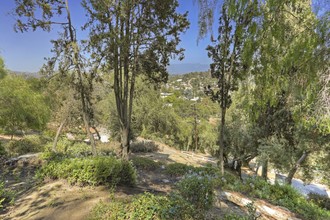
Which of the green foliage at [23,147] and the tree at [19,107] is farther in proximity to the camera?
the green foliage at [23,147]

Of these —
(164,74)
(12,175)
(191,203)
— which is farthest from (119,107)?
(12,175)

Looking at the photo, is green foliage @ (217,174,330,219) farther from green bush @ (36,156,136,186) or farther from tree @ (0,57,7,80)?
tree @ (0,57,7,80)

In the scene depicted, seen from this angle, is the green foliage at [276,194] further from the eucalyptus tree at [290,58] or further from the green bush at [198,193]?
the eucalyptus tree at [290,58]

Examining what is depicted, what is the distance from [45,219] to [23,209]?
2.72 feet

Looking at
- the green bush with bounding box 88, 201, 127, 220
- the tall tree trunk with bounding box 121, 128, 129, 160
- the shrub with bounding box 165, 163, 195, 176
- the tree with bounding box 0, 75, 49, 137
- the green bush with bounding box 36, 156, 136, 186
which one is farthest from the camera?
the tree with bounding box 0, 75, 49, 137

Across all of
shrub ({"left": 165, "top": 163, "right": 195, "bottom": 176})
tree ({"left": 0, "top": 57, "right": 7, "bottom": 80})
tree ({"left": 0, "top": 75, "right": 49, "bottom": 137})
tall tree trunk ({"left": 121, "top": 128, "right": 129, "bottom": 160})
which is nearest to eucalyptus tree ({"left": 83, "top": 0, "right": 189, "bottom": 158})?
tall tree trunk ({"left": 121, "top": 128, "right": 129, "bottom": 160})

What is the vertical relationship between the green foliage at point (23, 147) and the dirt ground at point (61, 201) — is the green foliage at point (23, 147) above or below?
below

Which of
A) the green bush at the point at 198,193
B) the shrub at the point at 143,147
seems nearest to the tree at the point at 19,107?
the shrub at the point at 143,147

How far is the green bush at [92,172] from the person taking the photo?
4.48 meters

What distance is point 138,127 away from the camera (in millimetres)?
18375

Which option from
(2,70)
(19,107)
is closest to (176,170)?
(19,107)

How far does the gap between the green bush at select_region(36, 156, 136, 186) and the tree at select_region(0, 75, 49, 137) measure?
6.80 meters

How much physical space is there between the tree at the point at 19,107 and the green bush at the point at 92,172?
22.3 ft

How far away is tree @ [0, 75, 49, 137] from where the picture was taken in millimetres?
10047
